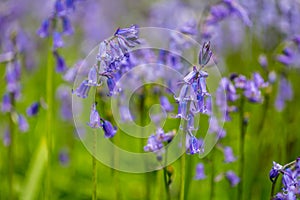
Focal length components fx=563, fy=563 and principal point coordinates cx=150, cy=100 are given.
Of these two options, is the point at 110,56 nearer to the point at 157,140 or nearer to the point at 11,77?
the point at 157,140

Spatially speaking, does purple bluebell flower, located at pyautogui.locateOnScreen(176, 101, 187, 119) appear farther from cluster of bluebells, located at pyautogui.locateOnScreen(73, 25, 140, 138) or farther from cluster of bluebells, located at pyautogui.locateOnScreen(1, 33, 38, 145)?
cluster of bluebells, located at pyautogui.locateOnScreen(1, 33, 38, 145)

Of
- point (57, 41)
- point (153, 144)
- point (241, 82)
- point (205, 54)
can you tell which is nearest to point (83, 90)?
point (153, 144)

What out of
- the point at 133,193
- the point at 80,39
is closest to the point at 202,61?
the point at 133,193

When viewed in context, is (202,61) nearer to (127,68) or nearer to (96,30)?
(127,68)

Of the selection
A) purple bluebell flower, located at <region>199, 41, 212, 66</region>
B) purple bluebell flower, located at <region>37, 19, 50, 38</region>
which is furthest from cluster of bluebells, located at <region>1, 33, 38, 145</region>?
purple bluebell flower, located at <region>199, 41, 212, 66</region>

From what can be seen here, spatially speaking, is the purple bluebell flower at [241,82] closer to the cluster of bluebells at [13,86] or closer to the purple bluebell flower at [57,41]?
the purple bluebell flower at [57,41]

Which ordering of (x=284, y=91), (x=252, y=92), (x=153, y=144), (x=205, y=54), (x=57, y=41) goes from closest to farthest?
A: (x=205, y=54) → (x=153, y=144) → (x=252, y=92) → (x=57, y=41) → (x=284, y=91)
